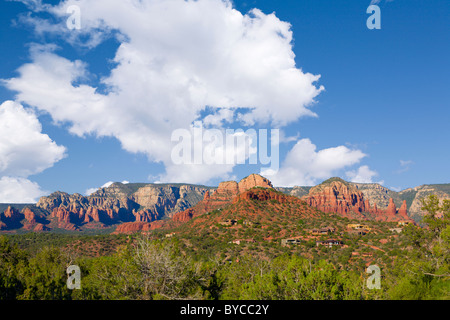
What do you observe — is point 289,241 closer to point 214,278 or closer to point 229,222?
point 229,222

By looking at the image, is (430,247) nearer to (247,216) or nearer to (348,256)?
(348,256)

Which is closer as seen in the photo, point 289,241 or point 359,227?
point 289,241

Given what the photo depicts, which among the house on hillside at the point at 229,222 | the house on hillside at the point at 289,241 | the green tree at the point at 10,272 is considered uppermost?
the house on hillside at the point at 229,222

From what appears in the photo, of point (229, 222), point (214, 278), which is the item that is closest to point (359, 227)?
point (229, 222)

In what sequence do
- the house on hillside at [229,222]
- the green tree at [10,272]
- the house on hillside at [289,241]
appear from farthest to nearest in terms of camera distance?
the house on hillside at [229,222] < the house on hillside at [289,241] < the green tree at [10,272]

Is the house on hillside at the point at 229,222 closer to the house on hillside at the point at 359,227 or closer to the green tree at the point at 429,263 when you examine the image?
the house on hillside at the point at 359,227

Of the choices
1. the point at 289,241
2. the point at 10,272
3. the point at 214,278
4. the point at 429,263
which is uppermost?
the point at 429,263

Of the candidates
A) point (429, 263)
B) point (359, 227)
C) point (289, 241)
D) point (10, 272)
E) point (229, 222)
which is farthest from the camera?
point (229, 222)

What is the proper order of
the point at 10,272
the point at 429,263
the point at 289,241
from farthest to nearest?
1. the point at 289,241
2. the point at 10,272
3. the point at 429,263

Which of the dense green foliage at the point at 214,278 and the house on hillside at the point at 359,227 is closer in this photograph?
the dense green foliage at the point at 214,278

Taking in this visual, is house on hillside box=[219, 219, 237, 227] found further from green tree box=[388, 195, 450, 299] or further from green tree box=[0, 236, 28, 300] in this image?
green tree box=[388, 195, 450, 299]

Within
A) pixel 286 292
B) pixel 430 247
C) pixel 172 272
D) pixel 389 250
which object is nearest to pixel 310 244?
pixel 389 250

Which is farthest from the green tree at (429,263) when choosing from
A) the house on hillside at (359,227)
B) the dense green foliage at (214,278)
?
the house on hillside at (359,227)

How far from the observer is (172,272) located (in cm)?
1767
